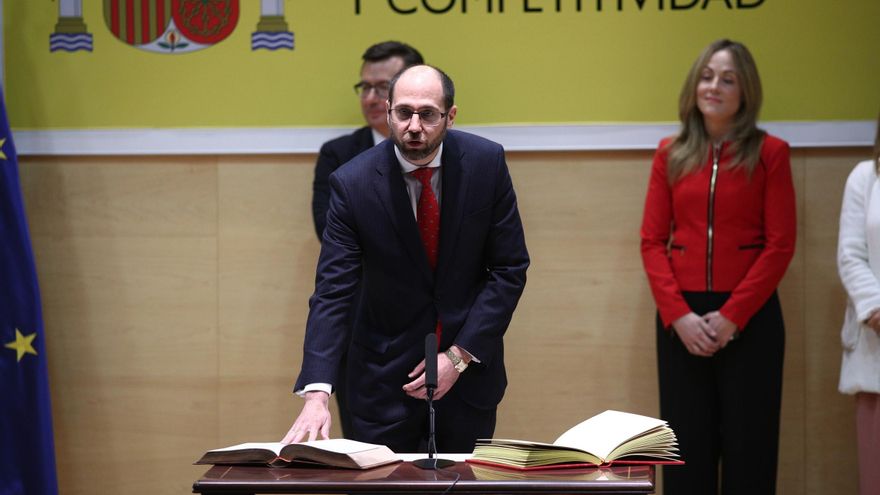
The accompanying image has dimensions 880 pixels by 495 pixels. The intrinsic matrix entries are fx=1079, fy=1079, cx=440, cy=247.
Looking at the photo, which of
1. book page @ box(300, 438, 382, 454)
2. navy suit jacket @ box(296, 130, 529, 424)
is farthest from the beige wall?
book page @ box(300, 438, 382, 454)

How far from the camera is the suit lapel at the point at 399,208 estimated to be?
9.41 ft

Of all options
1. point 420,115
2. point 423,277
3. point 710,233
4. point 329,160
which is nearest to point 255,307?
point 329,160

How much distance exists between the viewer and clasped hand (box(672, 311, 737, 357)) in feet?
12.6

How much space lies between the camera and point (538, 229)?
4.39 meters

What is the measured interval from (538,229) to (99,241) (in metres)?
1.83

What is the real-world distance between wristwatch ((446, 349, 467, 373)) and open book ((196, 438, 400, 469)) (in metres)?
0.46

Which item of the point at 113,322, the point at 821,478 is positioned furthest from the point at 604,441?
the point at 113,322

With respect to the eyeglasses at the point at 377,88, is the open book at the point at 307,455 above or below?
below

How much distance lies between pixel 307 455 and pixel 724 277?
6.80 feet

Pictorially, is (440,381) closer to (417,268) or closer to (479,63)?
(417,268)

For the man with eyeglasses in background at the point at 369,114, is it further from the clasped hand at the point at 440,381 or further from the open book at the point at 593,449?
the open book at the point at 593,449

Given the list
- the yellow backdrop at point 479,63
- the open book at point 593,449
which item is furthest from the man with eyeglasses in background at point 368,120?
the open book at point 593,449

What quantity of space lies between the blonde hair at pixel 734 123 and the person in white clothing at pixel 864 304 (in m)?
0.39

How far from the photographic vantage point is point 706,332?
3846 millimetres
